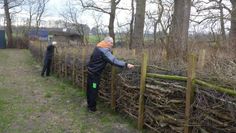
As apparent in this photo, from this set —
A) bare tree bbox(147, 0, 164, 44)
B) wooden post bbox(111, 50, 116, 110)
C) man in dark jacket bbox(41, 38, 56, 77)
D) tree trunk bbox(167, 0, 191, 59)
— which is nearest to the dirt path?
wooden post bbox(111, 50, 116, 110)

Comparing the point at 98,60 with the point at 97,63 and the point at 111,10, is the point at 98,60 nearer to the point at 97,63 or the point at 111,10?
the point at 97,63

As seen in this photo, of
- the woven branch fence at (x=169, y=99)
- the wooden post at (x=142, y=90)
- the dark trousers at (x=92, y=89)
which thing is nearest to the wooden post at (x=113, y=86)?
the woven branch fence at (x=169, y=99)

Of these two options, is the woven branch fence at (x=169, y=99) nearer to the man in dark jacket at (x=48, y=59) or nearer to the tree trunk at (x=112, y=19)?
the man in dark jacket at (x=48, y=59)

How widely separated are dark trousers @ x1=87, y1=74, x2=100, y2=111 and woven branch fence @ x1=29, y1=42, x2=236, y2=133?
1.22 feet

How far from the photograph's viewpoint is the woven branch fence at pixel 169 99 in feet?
14.0

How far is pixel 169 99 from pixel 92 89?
257 cm

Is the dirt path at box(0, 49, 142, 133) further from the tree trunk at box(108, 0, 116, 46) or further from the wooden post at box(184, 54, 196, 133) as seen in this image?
the tree trunk at box(108, 0, 116, 46)

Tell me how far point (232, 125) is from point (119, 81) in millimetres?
3450

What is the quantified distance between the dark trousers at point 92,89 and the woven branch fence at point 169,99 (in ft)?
1.22

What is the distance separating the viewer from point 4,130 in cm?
616

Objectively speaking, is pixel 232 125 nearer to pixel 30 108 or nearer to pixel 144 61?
pixel 144 61

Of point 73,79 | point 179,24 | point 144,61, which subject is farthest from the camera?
point 73,79

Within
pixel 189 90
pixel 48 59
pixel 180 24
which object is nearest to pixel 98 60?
pixel 189 90

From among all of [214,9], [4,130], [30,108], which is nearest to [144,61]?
[4,130]
